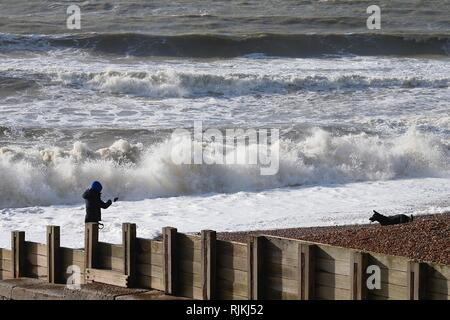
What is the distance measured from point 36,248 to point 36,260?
15cm

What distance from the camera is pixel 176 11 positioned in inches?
1838

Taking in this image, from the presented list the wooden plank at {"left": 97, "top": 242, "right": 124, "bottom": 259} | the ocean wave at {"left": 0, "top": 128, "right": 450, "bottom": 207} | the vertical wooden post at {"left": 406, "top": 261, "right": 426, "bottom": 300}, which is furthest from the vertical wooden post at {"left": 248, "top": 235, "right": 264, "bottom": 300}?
the ocean wave at {"left": 0, "top": 128, "right": 450, "bottom": 207}

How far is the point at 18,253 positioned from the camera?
13258mm

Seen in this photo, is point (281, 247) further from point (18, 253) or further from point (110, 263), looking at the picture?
point (18, 253)

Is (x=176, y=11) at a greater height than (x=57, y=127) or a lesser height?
greater

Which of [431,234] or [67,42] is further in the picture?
[67,42]

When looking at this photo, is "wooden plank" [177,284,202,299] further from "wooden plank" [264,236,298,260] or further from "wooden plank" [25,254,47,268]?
"wooden plank" [25,254,47,268]

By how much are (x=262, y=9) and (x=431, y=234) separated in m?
34.2

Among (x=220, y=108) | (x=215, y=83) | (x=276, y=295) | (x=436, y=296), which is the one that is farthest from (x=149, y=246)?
(x=215, y=83)

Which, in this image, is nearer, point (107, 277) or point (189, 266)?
point (189, 266)

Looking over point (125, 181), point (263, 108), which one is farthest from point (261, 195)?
point (263, 108)
